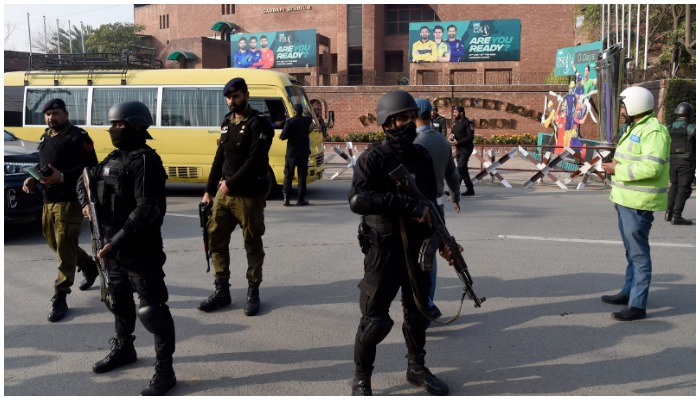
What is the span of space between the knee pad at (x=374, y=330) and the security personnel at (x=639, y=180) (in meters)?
2.36

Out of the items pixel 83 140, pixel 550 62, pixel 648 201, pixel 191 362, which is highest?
pixel 550 62

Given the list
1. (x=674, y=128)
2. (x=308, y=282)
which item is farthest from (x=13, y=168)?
(x=674, y=128)

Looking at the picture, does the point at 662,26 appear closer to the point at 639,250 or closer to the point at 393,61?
the point at 393,61

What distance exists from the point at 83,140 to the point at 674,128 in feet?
25.1

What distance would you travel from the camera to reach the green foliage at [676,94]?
16.6 meters

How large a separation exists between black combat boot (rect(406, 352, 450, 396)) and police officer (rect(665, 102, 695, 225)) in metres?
6.60

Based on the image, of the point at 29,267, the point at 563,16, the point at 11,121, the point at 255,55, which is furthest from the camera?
the point at 563,16

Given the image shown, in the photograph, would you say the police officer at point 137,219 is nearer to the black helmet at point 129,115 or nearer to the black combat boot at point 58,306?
the black helmet at point 129,115

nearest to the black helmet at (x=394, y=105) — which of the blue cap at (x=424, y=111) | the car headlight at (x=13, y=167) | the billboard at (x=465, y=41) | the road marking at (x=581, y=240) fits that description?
the blue cap at (x=424, y=111)

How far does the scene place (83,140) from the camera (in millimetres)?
5191

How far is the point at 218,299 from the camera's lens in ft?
17.5

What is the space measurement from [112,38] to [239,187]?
56766mm

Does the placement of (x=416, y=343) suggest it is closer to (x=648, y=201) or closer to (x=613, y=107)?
(x=648, y=201)

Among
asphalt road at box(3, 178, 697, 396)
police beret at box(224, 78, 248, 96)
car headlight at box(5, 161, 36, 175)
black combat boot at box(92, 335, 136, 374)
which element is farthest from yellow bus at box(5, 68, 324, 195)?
black combat boot at box(92, 335, 136, 374)
